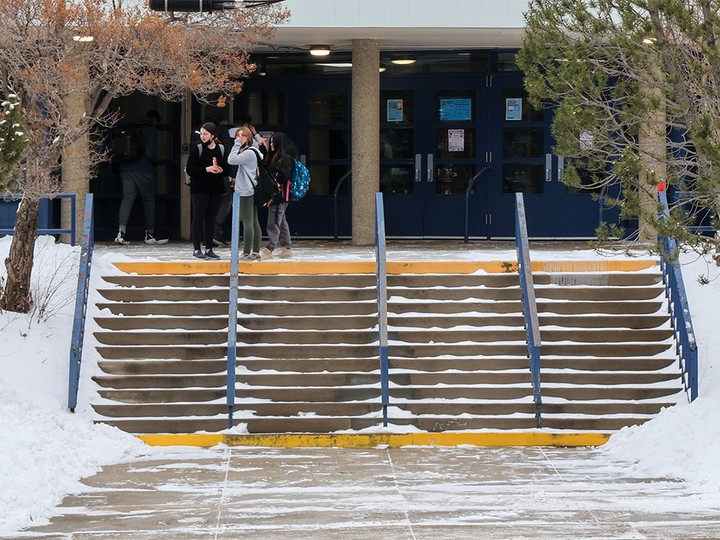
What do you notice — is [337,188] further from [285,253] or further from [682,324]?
[682,324]

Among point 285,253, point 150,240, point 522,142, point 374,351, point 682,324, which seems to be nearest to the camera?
point 682,324

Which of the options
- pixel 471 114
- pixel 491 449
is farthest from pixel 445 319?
pixel 471 114

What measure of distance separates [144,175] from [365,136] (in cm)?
341

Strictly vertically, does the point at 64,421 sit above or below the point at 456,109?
below

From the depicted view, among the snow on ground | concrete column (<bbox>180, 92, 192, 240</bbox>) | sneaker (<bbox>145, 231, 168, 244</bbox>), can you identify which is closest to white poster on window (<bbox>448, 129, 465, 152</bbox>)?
concrete column (<bbox>180, 92, 192, 240</bbox>)

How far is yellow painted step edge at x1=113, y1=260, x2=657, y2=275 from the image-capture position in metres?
15.0

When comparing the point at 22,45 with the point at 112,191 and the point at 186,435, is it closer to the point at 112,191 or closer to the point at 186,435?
the point at 186,435

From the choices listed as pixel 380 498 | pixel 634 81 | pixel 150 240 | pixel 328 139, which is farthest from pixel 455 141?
pixel 380 498

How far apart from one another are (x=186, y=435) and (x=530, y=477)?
11.3 ft

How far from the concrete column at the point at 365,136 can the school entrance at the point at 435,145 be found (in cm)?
121

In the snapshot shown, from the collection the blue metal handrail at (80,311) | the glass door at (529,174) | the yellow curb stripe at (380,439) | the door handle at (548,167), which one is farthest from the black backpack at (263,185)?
the door handle at (548,167)

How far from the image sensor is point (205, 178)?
52.9ft

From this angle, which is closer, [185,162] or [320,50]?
[320,50]

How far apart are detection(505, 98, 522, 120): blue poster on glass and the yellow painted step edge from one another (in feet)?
22.4
